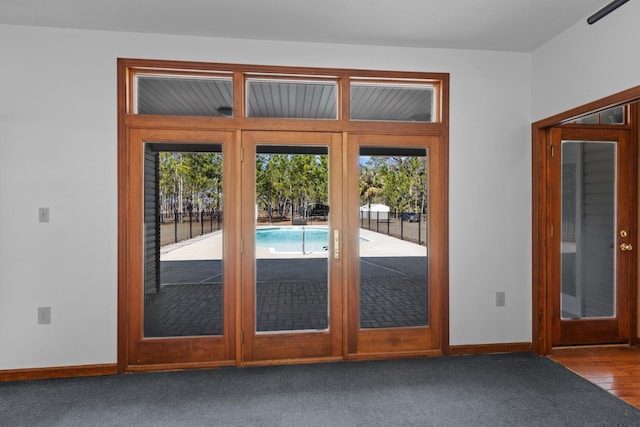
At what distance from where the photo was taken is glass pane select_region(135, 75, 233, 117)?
3182 mm

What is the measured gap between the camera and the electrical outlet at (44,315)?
3.00m

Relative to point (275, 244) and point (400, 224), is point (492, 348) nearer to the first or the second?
point (400, 224)

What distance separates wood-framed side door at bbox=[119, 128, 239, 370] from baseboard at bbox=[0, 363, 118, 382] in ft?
0.59

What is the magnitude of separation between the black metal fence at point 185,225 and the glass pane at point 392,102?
1.57 metres

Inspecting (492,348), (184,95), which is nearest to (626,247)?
(492,348)

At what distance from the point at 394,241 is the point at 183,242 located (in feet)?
6.14

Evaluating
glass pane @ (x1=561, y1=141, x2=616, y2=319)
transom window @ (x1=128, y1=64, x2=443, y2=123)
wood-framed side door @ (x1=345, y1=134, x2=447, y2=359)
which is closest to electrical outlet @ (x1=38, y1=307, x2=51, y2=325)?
transom window @ (x1=128, y1=64, x2=443, y2=123)

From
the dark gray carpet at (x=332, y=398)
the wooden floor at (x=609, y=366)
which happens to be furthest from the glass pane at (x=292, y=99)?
the wooden floor at (x=609, y=366)

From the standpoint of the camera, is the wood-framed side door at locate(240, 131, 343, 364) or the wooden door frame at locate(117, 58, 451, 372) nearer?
the wooden door frame at locate(117, 58, 451, 372)

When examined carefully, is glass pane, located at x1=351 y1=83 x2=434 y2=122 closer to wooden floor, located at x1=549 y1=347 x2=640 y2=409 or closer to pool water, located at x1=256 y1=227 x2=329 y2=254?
pool water, located at x1=256 y1=227 x2=329 y2=254

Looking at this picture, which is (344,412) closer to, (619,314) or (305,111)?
(305,111)

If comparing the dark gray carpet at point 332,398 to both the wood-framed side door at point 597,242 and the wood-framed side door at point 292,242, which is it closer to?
the wood-framed side door at point 292,242

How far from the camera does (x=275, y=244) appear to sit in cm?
332

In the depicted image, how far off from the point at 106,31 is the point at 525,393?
4.32 metres
